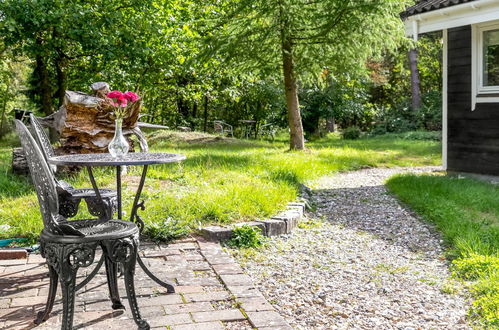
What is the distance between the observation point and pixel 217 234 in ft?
16.4

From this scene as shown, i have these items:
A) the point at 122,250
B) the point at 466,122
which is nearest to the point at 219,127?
the point at 466,122

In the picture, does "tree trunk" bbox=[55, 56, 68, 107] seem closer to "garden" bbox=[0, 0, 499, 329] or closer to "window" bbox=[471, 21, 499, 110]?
"garden" bbox=[0, 0, 499, 329]

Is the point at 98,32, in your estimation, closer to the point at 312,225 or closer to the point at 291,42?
the point at 291,42

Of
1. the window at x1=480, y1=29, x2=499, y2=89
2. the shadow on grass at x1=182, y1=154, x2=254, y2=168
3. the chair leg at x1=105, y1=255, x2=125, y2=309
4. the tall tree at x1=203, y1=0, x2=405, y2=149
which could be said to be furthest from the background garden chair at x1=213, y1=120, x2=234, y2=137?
the chair leg at x1=105, y1=255, x2=125, y2=309

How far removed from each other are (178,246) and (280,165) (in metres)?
4.58

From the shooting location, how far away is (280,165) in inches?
360

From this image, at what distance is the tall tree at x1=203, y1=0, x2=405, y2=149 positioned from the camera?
10.7 meters

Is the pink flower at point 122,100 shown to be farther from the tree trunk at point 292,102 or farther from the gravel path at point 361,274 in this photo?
the tree trunk at point 292,102

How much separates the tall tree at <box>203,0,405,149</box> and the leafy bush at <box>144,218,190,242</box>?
267 inches

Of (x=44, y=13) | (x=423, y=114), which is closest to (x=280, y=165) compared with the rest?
(x=44, y=13)

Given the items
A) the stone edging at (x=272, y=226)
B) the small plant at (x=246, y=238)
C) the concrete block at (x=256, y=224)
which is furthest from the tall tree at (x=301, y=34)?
the small plant at (x=246, y=238)

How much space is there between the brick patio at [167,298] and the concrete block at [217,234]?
1.48 feet

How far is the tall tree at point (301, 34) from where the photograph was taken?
421 inches

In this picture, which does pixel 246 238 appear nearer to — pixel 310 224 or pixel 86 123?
pixel 310 224
